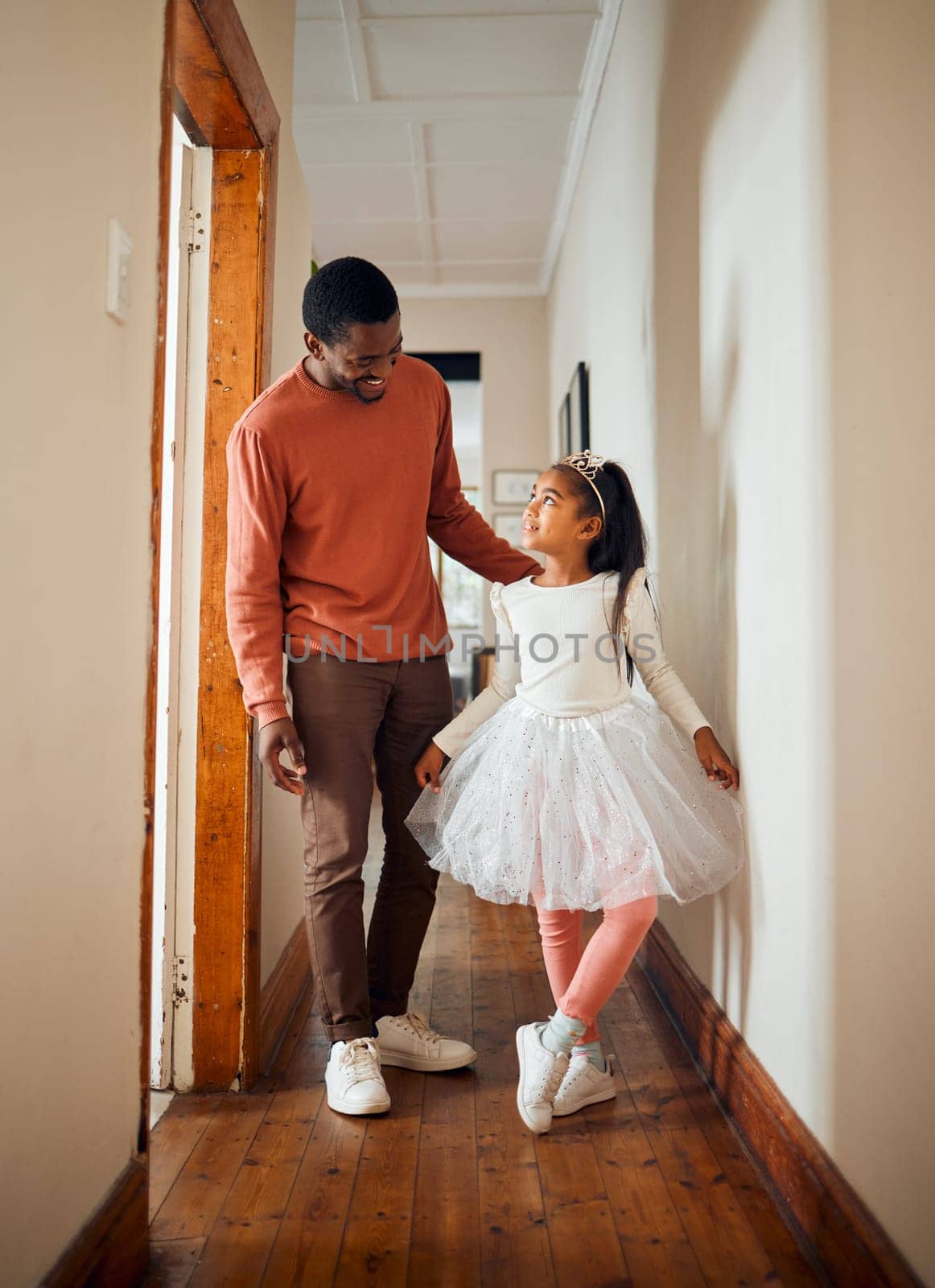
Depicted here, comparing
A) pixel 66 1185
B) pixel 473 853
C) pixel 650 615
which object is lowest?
pixel 66 1185

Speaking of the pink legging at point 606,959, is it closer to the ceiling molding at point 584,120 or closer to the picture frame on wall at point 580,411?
the picture frame on wall at point 580,411

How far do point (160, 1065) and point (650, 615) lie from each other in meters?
1.22

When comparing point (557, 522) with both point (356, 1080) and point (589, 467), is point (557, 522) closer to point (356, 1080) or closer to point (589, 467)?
point (589, 467)

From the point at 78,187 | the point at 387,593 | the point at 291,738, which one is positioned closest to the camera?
the point at 78,187

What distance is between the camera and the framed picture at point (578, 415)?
375 cm

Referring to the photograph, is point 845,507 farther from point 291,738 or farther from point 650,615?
point 291,738

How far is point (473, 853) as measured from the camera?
173 centimetres

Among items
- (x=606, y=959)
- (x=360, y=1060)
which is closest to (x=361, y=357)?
(x=606, y=959)

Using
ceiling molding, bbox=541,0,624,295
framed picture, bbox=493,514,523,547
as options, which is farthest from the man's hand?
framed picture, bbox=493,514,523,547

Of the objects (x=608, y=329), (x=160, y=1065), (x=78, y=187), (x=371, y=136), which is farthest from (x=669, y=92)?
(x=160, y=1065)

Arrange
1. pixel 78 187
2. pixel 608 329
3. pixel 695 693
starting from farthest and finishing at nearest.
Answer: pixel 608 329 < pixel 695 693 < pixel 78 187

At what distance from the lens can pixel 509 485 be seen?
5621 millimetres

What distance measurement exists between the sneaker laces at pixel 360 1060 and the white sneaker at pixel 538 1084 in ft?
0.84

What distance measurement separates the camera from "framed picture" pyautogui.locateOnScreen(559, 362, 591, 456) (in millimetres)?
3750
